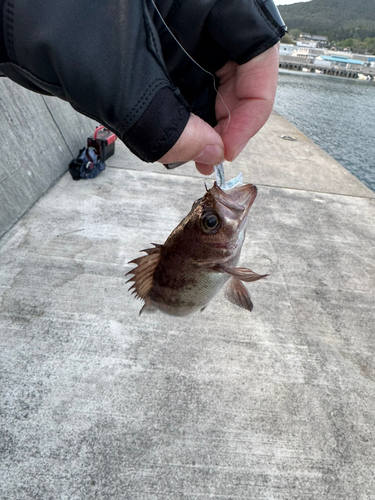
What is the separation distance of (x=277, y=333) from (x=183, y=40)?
2.56 m

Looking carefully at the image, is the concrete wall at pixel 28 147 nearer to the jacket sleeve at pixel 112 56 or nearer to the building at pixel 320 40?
the jacket sleeve at pixel 112 56

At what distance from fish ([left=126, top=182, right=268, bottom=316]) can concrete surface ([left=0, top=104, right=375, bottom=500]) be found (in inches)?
39.4

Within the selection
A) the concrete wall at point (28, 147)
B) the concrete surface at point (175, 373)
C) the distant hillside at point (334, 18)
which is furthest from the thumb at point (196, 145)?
the distant hillside at point (334, 18)

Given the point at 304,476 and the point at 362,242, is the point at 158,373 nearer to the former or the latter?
the point at 304,476

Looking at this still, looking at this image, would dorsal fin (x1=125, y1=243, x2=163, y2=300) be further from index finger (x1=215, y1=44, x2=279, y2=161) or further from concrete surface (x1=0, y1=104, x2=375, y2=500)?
concrete surface (x1=0, y1=104, x2=375, y2=500)

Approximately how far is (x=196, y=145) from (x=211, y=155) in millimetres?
134

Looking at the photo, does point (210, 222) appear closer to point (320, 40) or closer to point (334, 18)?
point (320, 40)

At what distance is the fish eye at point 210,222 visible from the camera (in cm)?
168

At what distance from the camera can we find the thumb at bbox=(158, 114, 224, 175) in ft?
4.41

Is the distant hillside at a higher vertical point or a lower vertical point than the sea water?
Answer: lower

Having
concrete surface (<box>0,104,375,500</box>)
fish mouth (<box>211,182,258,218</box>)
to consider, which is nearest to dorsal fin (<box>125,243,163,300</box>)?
fish mouth (<box>211,182,258,218</box>)

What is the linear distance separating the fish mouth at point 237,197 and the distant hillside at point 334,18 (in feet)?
569

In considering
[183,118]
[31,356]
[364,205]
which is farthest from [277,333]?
[364,205]

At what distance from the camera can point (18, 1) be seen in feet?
3.52
